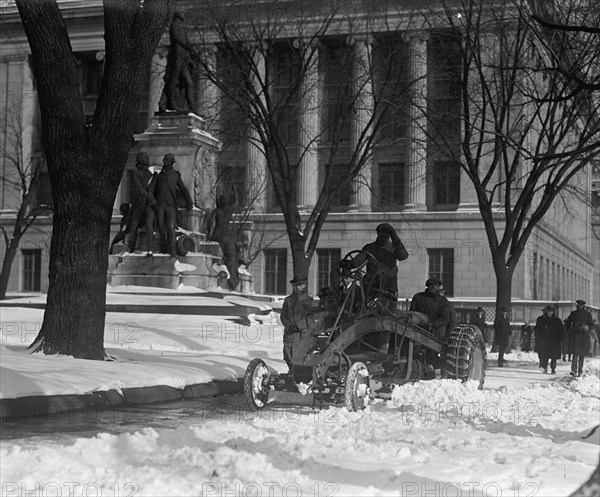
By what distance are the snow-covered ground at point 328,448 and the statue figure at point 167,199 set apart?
41.0ft

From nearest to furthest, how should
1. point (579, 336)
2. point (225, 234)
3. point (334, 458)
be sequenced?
point (334, 458)
point (579, 336)
point (225, 234)

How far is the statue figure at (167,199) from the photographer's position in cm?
2758

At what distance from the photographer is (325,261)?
63750 millimetres

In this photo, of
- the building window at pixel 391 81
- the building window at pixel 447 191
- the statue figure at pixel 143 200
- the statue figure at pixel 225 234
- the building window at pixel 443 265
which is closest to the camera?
the statue figure at pixel 143 200

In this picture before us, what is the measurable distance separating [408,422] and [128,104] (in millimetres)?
7430

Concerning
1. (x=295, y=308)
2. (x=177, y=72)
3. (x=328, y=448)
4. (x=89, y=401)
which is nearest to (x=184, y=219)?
(x=177, y=72)

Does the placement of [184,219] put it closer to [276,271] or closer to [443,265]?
[443,265]

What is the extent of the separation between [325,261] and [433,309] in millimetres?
48478

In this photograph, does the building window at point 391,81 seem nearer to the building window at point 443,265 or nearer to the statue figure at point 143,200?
the statue figure at point 143,200

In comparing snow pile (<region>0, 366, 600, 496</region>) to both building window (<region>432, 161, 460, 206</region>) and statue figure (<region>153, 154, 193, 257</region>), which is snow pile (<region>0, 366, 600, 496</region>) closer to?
statue figure (<region>153, 154, 193, 257</region>)

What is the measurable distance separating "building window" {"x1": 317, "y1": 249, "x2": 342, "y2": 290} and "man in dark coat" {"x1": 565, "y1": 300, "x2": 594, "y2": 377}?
36652 millimetres

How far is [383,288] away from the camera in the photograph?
47.6ft

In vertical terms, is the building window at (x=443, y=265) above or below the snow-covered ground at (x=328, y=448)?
above

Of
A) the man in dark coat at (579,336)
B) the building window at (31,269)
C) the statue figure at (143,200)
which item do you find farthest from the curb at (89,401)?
the building window at (31,269)
